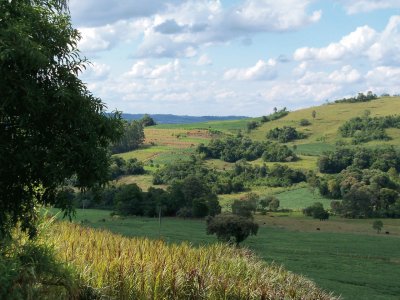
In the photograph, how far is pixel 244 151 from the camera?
192 meters

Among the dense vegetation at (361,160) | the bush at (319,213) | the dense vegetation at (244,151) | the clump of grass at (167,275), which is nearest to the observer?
the clump of grass at (167,275)

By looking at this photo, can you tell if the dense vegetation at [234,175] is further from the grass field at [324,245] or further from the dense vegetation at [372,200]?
the grass field at [324,245]

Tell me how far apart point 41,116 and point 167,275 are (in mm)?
6049

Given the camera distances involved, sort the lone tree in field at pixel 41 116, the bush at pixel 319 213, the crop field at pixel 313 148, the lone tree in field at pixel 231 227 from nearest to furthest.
→ the lone tree in field at pixel 41 116
the lone tree in field at pixel 231 227
the bush at pixel 319 213
the crop field at pixel 313 148

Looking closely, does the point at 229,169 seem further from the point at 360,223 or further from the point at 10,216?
the point at 10,216

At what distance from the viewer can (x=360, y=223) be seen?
104 meters

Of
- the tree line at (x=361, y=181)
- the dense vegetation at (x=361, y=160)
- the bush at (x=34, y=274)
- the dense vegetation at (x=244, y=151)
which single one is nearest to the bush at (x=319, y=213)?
the tree line at (x=361, y=181)

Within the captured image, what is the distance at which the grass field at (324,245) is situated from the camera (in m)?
46.8

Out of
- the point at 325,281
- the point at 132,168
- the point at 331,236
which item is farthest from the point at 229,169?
the point at 325,281

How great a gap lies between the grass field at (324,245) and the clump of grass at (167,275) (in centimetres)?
1096

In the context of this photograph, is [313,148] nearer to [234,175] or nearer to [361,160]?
[361,160]

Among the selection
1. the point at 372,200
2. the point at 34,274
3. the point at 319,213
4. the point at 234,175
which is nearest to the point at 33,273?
the point at 34,274

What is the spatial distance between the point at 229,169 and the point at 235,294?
15921 centimetres

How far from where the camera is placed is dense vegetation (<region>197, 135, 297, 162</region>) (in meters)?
182
